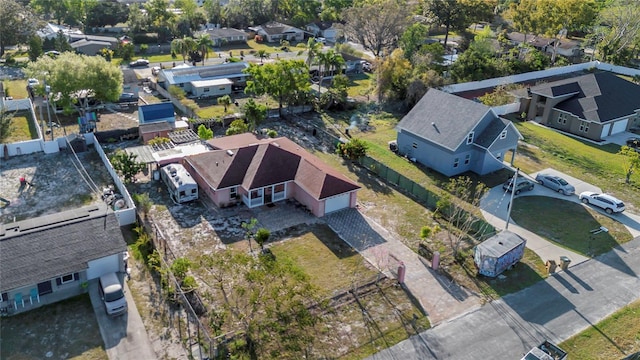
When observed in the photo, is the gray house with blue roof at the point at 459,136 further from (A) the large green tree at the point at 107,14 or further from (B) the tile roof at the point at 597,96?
(A) the large green tree at the point at 107,14

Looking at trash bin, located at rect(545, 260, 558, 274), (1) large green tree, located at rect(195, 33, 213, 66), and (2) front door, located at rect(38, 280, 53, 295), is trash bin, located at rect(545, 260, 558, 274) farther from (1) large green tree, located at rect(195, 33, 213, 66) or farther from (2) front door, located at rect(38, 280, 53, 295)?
(1) large green tree, located at rect(195, 33, 213, 66)

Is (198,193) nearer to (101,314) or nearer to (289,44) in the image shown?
(101,314)

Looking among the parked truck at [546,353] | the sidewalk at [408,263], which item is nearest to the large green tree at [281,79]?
the sidewalk at [408,263]

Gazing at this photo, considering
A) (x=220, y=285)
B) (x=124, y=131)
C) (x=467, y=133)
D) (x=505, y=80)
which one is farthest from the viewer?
(x=505, y=80)

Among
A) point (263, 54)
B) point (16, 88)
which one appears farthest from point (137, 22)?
point (16, 88)

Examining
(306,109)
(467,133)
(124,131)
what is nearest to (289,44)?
(306,109)

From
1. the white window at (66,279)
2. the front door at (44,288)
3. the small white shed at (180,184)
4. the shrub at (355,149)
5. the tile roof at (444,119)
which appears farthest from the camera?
the shrub at (355,149)
